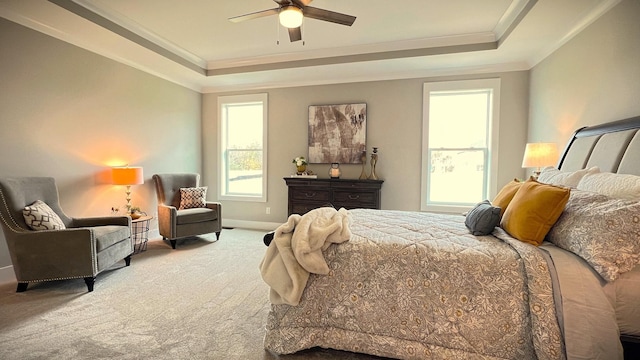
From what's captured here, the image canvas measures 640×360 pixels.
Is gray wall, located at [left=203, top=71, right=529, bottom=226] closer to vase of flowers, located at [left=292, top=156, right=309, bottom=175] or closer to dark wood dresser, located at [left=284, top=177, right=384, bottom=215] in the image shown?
vase of flowers, located at [left=292, top=156, right=309, bottom=175]

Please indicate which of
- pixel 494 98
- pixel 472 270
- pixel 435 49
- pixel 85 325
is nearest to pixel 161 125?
pixel 85 325

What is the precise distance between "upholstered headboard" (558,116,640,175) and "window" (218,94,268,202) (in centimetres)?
430

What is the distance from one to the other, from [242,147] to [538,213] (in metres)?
4.77

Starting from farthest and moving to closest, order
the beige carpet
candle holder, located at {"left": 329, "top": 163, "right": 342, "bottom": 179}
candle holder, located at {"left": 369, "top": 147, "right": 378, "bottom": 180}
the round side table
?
1. candle holder, located at {"left": 329, "top": 163, "right": 342, "bottom": 179}
2. candle holder, located at {"left": 369, "top": 147, "right": 378, "bottom": 180}
3. the round side table
4. the beige carpet

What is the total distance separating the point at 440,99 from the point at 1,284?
18.9 feet

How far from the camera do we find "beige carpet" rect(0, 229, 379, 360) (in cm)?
177

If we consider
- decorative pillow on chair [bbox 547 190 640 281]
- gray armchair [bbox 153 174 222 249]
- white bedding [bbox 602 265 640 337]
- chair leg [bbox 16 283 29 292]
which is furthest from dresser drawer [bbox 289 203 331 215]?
white bedding [bbox 602 265 640 337]

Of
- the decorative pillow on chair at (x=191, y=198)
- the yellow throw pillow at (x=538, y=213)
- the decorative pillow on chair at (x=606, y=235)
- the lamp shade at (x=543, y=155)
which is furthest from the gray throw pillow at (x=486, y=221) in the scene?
the decorative pillow on chair at (x=191, y=198)

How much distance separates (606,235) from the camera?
4.37ft

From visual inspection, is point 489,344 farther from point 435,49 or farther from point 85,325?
point 435,49

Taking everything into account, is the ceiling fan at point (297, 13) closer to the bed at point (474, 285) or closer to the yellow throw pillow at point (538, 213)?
the bed at point (474, 285)

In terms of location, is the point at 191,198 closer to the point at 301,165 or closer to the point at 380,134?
the point at 301,165

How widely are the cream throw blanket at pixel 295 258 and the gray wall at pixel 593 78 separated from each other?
8.43 ft

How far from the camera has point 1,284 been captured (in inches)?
106
